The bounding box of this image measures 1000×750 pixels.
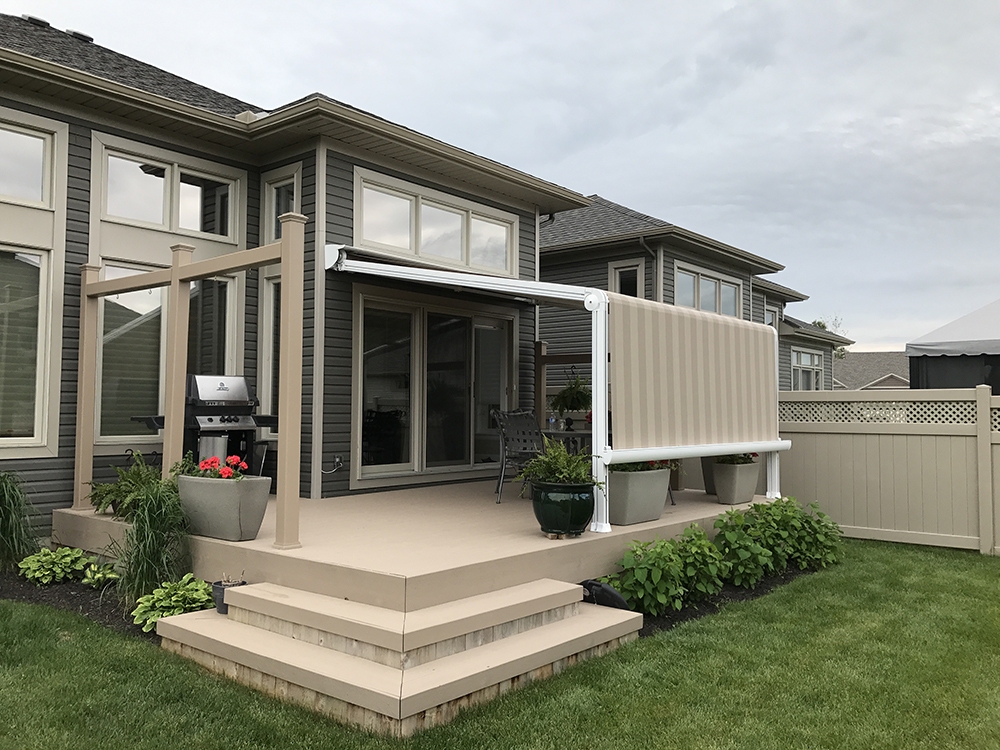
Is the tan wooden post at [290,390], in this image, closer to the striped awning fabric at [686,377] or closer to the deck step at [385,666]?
the deck step at [385,666]

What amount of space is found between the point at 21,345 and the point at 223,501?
106 inches

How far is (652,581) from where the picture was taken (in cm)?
479

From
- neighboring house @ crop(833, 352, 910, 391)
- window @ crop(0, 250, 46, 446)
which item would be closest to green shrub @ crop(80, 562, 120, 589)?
window @ crop(0, 250, 46, 446)

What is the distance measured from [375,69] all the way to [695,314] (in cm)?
1245

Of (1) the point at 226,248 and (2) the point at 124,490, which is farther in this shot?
(1) the point at 226,248

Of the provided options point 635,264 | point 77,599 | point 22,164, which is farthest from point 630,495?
point 635,264

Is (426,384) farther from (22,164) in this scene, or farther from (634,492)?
(22,164)

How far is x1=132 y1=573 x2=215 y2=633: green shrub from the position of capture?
175 inches

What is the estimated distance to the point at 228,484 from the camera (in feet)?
15.5

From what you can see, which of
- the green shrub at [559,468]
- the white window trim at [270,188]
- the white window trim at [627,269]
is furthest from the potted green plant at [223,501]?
the white window trim at [627,269]

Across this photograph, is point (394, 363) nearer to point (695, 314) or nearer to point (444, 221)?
point (444, 221)

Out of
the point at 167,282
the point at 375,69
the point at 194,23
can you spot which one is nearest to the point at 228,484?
the point at 167,282

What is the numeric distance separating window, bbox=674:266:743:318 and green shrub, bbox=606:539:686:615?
726 centimetres

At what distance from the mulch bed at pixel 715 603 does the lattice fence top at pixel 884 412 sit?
6.79ft
